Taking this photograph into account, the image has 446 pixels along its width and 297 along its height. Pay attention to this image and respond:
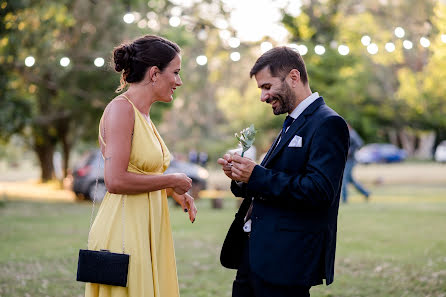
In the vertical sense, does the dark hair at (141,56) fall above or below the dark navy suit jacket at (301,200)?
above

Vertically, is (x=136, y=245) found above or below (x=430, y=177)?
below

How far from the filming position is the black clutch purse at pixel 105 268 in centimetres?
355

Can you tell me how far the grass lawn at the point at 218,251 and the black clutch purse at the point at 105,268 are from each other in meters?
3.60

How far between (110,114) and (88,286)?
1.06m

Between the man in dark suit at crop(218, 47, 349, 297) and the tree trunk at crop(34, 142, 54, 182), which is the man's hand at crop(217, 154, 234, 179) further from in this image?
the tree trunk at crop(34, 142, 54, 182)

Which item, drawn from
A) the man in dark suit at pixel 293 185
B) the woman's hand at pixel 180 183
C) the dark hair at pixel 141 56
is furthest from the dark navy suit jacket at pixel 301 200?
the dark hair at pixel 141 56

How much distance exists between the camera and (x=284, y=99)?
12.2ft


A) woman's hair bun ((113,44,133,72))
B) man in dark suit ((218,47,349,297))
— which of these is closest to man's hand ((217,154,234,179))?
man in dark suit ((218,47,349,297))

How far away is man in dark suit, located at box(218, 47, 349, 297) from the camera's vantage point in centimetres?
342

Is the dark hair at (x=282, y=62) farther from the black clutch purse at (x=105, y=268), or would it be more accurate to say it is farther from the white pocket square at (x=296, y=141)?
the black clutch purse at (x=105, y=268)

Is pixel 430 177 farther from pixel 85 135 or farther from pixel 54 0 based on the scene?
pixel 54 0

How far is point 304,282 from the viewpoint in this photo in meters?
3.53

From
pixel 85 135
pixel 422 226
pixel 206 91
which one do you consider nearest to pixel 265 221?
pixel 422 226

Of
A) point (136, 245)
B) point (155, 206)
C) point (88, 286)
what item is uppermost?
point (155, 206)
